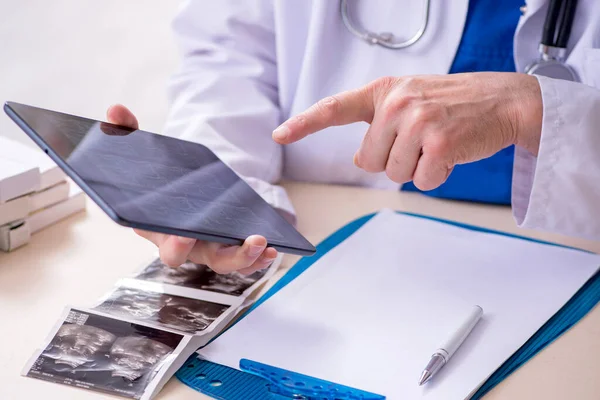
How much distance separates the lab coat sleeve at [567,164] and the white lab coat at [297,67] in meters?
0.02

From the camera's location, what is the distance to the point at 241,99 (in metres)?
1.12

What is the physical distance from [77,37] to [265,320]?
45.1 inches

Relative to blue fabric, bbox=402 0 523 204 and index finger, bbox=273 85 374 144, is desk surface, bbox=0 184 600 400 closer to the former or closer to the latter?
blue fabric, bbox=402 0 523 204

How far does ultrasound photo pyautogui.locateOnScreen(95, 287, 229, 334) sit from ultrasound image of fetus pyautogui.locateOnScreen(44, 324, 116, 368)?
0.04 m

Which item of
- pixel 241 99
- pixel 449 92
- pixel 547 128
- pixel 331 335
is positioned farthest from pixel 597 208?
pixel 241 99

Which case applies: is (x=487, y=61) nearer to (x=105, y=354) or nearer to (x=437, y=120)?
(x=437, y=120)

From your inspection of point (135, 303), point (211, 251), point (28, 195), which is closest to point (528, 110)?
point (211, 251)

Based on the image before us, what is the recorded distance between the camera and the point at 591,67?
3.14 feet

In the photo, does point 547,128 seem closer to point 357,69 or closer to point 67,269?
point 357,69

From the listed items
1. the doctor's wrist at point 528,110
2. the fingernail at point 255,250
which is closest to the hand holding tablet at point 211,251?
the fingernail at point 255,250

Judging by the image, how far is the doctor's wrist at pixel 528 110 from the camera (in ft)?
2.75

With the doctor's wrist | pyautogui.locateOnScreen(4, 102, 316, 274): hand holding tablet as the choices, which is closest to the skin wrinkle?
the doctor's wrist

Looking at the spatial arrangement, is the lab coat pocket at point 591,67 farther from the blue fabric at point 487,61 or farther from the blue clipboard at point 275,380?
the blue clipboard at point 275,380

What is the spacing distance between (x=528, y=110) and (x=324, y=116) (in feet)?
0.84
